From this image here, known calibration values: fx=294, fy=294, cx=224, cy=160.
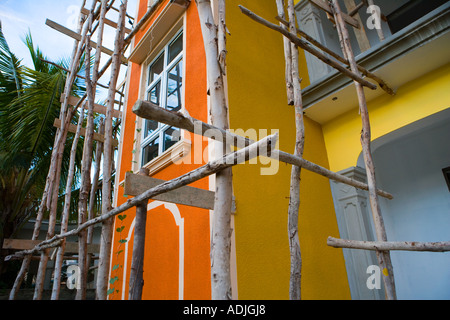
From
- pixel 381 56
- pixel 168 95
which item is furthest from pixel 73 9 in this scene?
pixel 381 56

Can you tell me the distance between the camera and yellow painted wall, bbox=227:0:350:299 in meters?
3.15

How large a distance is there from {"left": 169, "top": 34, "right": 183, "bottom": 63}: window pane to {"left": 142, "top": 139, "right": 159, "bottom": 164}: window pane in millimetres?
1507

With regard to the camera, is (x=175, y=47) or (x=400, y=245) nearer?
(x=400, y=245)

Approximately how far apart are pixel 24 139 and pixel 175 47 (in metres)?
3.80

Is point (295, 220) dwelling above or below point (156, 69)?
below

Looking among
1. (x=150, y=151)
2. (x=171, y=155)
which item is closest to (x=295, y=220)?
(x=171, y=155)

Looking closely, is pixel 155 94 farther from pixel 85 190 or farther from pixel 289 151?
pixel 85 190

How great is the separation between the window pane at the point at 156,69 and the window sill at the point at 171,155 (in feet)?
6.46

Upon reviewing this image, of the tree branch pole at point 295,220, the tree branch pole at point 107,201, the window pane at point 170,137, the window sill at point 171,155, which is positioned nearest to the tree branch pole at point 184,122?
the tree branch pole at point 295,220

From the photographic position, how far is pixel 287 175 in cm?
388

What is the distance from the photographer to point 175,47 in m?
5.01

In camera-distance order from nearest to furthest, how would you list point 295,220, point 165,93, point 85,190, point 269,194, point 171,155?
point 295,220 → point 85,190 → point 269,194 → point 171,155 → point 165,93

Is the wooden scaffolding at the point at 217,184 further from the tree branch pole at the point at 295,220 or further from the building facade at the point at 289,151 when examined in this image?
the building facade at the point at 289,151
